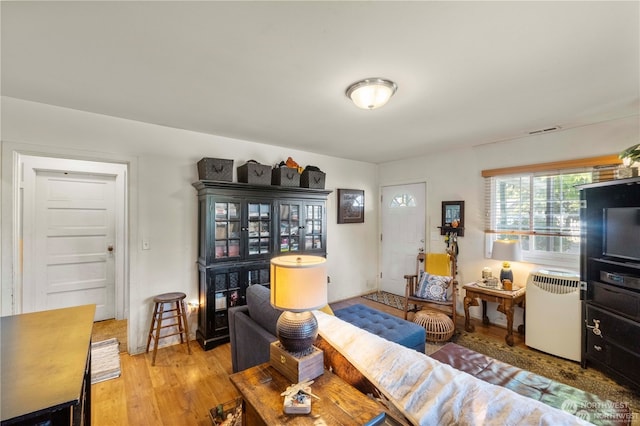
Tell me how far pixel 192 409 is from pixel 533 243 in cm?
375

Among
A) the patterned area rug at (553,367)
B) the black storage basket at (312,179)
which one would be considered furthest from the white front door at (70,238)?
the patterned area rug at (553,367)

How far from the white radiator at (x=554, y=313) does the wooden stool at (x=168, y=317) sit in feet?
11.4

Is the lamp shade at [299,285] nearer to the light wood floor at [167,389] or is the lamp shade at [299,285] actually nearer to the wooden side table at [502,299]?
the light wood floor at [167,389]

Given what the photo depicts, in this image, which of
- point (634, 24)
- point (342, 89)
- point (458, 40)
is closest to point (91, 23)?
point (342, 89)

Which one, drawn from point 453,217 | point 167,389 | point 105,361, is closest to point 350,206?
point 453,217

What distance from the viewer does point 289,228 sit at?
356cm

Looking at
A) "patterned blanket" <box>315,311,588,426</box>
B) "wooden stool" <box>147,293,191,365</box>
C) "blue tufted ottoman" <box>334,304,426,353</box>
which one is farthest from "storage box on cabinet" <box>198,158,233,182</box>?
"patterned blanket" <box>315,311,588,426</box>

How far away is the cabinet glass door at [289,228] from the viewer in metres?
3.51

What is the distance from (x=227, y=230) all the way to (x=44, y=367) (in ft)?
6.82

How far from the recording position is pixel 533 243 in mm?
3234

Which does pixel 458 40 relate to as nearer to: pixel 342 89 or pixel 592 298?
pixel 342 89

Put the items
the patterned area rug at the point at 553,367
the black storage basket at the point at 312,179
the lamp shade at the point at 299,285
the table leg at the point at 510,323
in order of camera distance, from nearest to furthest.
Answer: the lamp shade at the point at 299,285, the patterned area rug at the point at 553,367, the table leg at the point at 510,323, the black storage basket at the point at 312,179

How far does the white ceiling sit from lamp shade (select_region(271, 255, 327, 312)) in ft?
3.87

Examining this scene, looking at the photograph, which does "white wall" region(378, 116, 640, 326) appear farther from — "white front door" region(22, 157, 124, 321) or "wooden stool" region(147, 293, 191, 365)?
"white front door" region(22, 157, 124, 321)
